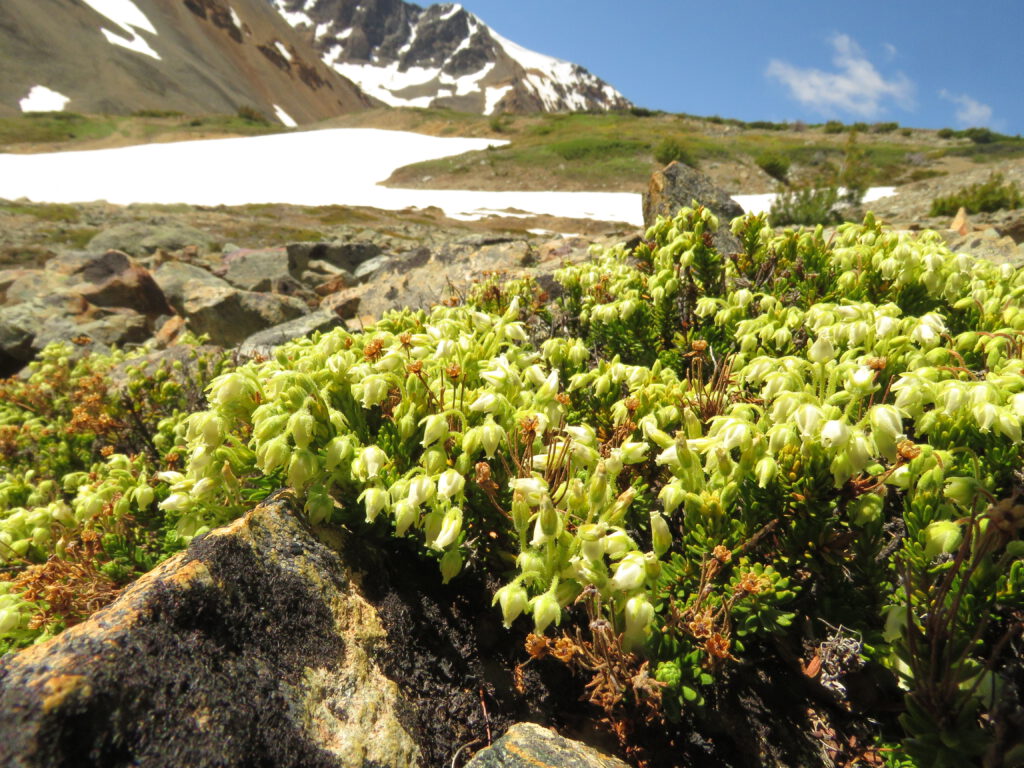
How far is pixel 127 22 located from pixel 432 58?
10726 centimetres

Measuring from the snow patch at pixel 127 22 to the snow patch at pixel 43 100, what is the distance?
1608cm

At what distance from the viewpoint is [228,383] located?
6.62 ft

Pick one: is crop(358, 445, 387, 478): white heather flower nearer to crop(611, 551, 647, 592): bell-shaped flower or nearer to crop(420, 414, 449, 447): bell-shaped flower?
crop(420, 414, 449, 447): bell-shaped flower

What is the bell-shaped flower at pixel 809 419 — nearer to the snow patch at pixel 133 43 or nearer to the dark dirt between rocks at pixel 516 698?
the dark dirt between rocks at pixel 516 698

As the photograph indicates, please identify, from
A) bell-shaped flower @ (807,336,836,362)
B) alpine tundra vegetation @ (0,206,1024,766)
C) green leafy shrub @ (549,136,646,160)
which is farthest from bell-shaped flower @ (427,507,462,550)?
green leafy shrub @ (549,136,646,160)

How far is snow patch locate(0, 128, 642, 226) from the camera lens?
33.2m

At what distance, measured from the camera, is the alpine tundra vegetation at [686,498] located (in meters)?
1.53

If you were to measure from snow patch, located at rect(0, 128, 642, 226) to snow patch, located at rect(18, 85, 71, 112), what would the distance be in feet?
103

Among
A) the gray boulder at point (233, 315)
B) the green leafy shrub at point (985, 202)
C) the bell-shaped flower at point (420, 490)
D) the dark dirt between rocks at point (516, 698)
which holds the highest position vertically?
the green leafy shrub at point (985, 202)

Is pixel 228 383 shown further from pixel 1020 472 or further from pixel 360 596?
pixel 1020 472

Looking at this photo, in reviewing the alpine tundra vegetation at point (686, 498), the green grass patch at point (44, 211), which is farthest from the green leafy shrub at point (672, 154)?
the alpine tundra vegetation at point (686, 498)

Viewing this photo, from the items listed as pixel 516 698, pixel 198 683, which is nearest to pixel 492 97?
pixel 516 698

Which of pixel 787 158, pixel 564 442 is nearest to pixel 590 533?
pixel 564 442

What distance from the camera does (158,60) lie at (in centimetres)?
7888
